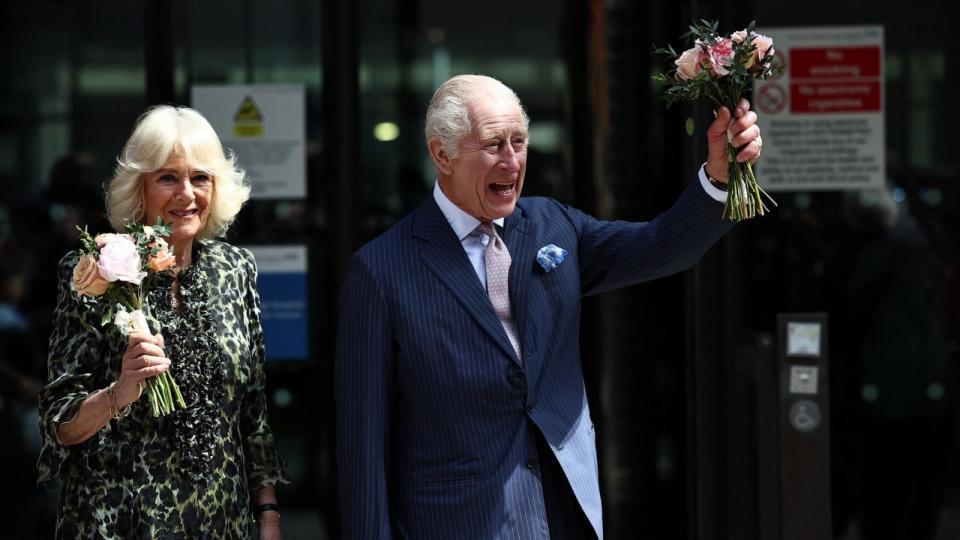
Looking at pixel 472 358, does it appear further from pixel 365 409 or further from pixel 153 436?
pixel 153 436

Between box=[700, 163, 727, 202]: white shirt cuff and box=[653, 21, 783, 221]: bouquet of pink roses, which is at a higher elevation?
box=[653, 21, 783, 221]: bouquet of pink roses

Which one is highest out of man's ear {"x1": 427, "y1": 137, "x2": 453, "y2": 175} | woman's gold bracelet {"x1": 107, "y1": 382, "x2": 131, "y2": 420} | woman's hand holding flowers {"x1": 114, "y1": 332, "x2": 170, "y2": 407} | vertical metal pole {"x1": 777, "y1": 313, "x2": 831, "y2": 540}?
man's ear {"x1": 427, "y1": 137, "x2": 453, "y2": 175}

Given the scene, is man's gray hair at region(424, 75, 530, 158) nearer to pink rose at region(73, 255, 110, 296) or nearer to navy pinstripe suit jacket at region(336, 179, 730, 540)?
navy pinstripe suit jacket at region(336, 179, 730, 540)

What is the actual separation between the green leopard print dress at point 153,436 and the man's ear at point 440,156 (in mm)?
700

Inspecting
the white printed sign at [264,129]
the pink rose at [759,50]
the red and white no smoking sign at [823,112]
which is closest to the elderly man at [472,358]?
the pink rose at [759,50]

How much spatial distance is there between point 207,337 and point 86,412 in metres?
0.36

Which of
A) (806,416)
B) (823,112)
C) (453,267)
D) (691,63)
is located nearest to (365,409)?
(453,267)

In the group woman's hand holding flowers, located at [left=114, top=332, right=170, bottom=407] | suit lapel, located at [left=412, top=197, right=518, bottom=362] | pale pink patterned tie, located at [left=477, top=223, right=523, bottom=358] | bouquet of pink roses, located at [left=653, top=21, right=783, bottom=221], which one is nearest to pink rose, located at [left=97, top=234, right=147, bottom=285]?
woman's hand holding flowers, located at [left=114, top=332, right=170, bottom=407]

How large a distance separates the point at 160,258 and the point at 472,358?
2.54 ft

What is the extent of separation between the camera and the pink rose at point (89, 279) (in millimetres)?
3348

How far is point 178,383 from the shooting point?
3.58 meters

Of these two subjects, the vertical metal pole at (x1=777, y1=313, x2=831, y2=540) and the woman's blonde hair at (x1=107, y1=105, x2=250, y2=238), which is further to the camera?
the vertical metal pole at (x1=777, y1=313, x2=831, y2=540)

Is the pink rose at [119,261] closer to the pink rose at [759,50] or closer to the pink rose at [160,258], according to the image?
the pink rose at [160,258]

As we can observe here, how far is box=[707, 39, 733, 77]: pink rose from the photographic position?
3271 millimetres
